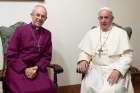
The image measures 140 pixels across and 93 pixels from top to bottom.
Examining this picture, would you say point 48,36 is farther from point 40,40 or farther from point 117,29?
point 117,29

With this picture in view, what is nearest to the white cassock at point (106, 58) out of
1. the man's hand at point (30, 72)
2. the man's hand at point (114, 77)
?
the man's hand at point (114, 77)

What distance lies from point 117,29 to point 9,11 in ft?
4.35

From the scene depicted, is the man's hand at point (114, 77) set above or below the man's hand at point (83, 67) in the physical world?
below

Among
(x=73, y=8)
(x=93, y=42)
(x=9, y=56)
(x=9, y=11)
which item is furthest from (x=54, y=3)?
(x=9, y=56)

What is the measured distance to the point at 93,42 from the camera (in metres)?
3.24

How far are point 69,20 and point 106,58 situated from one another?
100 centimetres

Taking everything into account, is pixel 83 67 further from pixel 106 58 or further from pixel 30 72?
pixel 30 72

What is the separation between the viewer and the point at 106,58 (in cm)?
314

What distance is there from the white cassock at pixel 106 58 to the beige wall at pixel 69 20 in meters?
0.66

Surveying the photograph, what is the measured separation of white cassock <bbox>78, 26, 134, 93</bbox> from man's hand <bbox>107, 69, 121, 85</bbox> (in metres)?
0.03

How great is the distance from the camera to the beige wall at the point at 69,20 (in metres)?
3.71

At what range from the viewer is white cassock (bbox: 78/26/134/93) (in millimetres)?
2990

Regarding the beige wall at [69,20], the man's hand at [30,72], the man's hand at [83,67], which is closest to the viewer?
the man's hand at [30,72]

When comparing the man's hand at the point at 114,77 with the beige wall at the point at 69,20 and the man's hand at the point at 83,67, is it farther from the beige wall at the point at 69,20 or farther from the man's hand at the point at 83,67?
the beige wall at the point at 69,20
